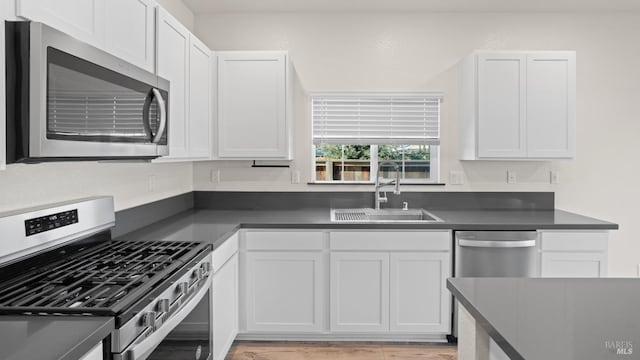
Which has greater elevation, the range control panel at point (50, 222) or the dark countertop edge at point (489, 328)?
the range control panel at point (50, 222)

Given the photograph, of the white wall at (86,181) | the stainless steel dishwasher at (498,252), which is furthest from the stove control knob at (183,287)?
the stainless steel dishwasher at (498,252)

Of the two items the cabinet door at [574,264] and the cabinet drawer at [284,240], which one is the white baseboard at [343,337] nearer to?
the cabinet drawer at [284,240]

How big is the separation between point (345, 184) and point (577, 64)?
2112 millimetres

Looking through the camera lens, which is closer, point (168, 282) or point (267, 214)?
point (168, 282)

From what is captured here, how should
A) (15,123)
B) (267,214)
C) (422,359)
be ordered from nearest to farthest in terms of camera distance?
(15,123) → (422,359) → (267,214)

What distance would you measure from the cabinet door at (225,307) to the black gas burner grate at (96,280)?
0.45 m

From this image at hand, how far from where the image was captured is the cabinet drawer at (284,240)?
3.24 m

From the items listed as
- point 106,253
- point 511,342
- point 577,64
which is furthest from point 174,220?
point 577,64

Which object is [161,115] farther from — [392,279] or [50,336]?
[392,279]

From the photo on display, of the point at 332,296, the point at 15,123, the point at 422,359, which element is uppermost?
the point at 15,123

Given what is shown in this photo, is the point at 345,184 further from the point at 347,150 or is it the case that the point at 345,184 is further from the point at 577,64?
the point at 577,64

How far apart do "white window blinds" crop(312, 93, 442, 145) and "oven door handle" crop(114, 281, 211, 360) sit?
2157 millimetres

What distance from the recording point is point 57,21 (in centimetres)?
153

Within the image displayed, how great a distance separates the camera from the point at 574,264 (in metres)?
3.20
